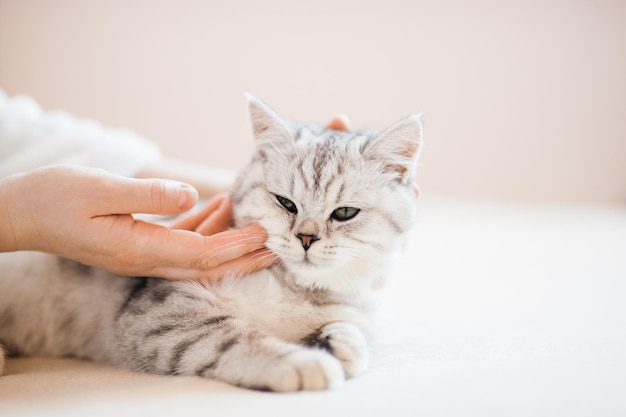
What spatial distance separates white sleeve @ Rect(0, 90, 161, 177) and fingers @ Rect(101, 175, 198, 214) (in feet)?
2.11

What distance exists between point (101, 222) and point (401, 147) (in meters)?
0.81

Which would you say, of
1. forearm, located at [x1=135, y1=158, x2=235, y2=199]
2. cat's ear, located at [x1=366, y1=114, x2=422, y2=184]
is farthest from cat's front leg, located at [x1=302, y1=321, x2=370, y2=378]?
Result: forearm, located at [x1=135, y1=158, x2=235, y2=199]

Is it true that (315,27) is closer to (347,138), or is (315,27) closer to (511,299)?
(347,138)

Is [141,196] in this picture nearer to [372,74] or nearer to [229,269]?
[229,269]

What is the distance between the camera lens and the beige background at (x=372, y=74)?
11.3 feet

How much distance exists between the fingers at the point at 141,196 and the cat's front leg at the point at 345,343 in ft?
1.56

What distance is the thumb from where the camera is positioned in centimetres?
114

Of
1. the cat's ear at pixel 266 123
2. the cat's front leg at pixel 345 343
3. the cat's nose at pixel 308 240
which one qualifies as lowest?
the cat's front leg at pixel 345 343

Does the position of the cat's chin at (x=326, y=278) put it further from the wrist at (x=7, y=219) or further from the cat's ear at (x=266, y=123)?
the wrist at (x=7, y=219)

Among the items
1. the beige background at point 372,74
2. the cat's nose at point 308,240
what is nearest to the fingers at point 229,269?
the cat's nose at point 308,240

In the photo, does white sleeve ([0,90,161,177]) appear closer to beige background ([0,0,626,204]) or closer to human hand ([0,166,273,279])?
human hand ([0,166,273,279])

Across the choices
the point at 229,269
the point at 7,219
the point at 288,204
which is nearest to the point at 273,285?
the point at 229,269

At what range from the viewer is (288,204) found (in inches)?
53.2

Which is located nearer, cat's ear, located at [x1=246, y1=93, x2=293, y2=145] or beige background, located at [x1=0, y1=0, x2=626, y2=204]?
cat's ear, located at [x1=246, y1=93, x2=293, y2=145]
